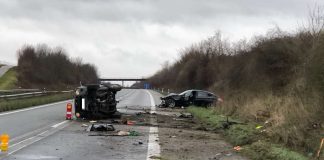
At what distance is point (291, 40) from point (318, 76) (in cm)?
2463

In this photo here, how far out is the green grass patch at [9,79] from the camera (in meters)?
78.8

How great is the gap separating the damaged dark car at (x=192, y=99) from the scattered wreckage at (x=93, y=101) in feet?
44.6

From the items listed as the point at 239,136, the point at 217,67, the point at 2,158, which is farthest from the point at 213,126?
the point at 217,67

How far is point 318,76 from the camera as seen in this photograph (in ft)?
49.2

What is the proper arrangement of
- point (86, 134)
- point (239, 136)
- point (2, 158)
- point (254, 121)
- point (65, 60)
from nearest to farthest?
point (2, 158) < point (239, 136) < point (86, 134) < point (254, 121) < point (65, 60)

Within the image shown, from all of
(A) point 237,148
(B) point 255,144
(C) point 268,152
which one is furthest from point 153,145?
(C) point 268,152

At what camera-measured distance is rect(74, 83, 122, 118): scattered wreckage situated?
20812 mm

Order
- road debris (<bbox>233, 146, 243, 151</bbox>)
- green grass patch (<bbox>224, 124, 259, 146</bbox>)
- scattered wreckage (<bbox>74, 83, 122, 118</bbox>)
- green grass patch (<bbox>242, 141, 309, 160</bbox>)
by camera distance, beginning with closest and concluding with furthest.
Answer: green grass patch (<bbox>242, 141, 309, 160</bbox>)
road debris (<bbox>233, 146, 243, 151</bbox>)
green grass patch (<bbox>224, 124, 259, 146</bbox>)
scattered wreckage (<bbox>74, 83, 122, 118</bbox>)

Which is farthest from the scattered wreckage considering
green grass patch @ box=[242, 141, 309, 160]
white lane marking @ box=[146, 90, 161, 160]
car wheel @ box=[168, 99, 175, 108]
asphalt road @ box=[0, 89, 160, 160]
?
car wheel @ box=[168, 99, 175, 108]

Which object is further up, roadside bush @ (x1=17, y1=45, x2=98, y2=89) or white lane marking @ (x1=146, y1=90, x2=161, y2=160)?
roadside bush @ (x1=17, y1=45, x2=98, y2=89)

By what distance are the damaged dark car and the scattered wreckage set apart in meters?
13.6

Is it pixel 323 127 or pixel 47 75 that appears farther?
pixel 47 75

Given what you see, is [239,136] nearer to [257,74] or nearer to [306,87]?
[306,87]

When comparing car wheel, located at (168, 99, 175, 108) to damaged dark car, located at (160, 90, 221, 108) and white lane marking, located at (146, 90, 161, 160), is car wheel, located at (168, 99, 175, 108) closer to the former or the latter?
damaged dark car, located at (160, 90, 221, 108)
